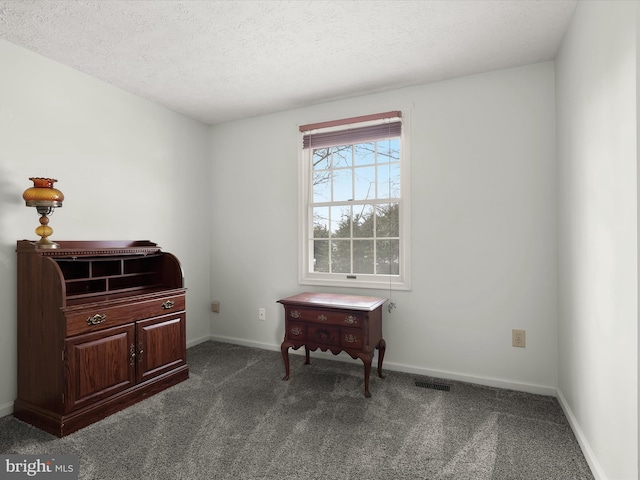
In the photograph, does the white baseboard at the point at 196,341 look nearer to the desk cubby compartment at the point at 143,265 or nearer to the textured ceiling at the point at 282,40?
the desk cubby compartment at the point at 143,265

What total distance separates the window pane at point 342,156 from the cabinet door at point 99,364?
7.54 feet

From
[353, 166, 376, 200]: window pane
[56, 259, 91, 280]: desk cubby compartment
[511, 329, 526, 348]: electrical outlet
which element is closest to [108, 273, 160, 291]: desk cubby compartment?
[56, 259, 91, 280]: desk cubby compartment

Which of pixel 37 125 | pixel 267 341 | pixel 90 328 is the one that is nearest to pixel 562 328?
pixel 267 341

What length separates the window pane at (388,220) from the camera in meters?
3.28

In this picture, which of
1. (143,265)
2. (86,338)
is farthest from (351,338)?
(143,265)

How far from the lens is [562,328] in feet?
8.32

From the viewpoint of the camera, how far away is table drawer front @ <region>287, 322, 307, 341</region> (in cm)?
293

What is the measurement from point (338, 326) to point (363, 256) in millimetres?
856

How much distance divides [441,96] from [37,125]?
3.14 metres

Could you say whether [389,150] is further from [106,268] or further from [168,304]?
[106,268]

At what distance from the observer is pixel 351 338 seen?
2.76 metres

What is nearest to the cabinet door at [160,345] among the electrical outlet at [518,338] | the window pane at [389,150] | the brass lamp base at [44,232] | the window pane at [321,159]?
the brass lamp base at [44,232]

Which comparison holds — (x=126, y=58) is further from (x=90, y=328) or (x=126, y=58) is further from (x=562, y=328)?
(x=562, y=328)

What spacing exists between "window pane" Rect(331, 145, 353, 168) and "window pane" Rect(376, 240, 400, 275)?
2.77 ft
